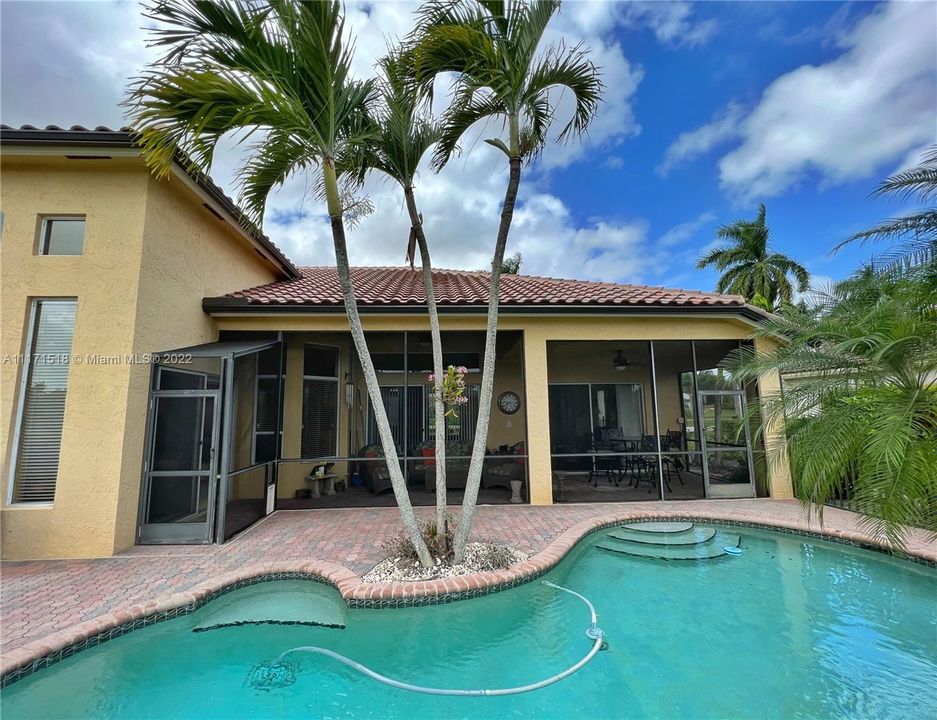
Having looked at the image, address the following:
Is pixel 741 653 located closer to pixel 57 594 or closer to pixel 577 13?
pixel 57 594

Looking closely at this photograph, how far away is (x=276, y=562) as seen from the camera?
5078mm

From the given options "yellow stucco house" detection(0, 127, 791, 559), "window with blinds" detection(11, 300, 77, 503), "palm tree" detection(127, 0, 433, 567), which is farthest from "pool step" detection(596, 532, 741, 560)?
"window with blinds" detection(11, 300, 77, 503)

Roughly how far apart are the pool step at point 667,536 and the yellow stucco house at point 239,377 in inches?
69.2

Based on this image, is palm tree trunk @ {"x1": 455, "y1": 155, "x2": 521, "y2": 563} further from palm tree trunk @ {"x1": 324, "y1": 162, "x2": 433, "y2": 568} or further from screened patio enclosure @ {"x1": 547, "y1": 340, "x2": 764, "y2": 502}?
screened patio enclosure @ {"x1": 547, "y1": 340, "x2": 764, "y2": 502}

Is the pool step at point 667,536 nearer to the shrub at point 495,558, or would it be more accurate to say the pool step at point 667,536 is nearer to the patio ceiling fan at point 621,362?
the shrub at point 495,558

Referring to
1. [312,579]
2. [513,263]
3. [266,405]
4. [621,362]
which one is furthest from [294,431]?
[513,263]

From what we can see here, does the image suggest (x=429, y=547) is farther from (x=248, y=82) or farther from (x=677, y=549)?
(x=248, y=82)

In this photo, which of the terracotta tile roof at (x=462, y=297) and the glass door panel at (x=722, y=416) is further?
the glass door panel at (x=722, y=416)

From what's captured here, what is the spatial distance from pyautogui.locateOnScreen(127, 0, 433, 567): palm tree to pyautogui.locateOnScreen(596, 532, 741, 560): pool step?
660 cm

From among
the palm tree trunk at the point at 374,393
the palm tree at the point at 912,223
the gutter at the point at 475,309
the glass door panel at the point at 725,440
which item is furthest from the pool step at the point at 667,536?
the palm tree at the point at 912,223

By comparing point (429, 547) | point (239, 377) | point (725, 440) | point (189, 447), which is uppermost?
point (239, 377)

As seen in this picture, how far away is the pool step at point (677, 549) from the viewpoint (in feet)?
18.9

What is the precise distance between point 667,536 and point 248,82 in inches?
327

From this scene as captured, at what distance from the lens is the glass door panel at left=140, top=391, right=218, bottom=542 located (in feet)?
19.4
